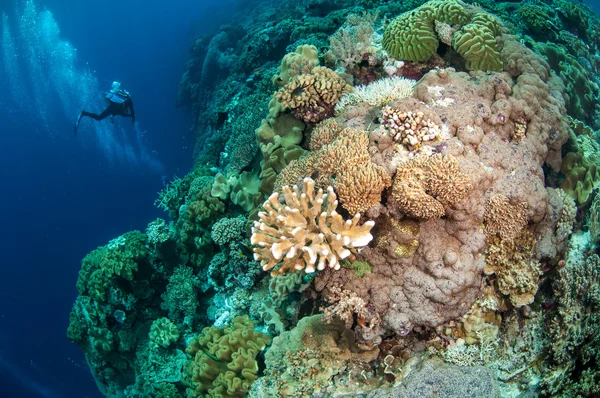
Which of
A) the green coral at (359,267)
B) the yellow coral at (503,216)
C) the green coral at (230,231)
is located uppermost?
the yellow coral at (503,216)

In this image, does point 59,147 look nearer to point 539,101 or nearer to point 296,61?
point 296,61

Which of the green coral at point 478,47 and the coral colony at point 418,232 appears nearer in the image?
the coral colony at point 418,232

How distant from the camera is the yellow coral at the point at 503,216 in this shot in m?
4.03

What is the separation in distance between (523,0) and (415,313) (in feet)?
42.3

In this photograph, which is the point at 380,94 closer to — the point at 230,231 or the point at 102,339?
the point at 230,231

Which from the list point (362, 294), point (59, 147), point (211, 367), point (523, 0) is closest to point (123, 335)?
point (211, 367)

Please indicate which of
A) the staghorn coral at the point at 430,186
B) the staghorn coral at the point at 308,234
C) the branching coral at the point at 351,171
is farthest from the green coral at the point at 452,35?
the staghorn coral at the point at 308,234

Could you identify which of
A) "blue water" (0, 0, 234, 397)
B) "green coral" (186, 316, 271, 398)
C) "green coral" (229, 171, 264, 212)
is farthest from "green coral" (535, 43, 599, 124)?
"blue water" (0, 0, 234, 397)

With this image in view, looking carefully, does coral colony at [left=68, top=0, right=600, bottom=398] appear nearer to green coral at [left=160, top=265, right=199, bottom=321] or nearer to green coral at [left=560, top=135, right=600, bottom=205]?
green coral at [left=560, top=135, right=600, bottom=205]

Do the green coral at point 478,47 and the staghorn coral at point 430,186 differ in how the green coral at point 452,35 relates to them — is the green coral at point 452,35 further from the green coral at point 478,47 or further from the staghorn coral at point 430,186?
the staghorn coral at point 430,186

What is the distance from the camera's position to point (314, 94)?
5.77 m

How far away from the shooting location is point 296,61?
670 cm

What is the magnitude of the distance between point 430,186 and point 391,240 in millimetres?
778

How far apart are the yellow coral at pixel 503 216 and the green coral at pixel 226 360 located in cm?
360
